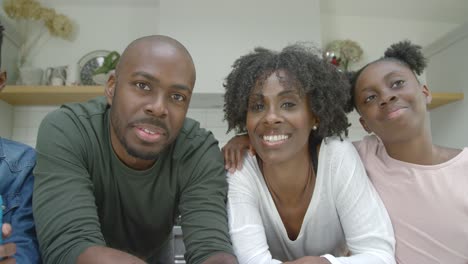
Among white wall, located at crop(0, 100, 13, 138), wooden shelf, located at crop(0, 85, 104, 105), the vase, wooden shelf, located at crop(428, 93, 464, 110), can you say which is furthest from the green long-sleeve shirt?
wooden shelf, located at crop(428, 93, 464, 110)

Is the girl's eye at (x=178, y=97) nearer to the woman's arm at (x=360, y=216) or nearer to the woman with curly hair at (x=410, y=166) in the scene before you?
the woman's arm at (x=360, y=216)

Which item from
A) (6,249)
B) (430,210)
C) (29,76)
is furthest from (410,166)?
(29,76)

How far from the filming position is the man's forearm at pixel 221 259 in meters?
0.72

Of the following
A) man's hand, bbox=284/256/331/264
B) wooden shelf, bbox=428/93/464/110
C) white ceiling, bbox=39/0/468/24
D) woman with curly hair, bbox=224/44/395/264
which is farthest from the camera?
white ceiling, bbox=39/0/468/24

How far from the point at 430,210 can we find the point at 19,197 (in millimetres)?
987

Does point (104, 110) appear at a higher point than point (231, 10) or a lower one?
lower

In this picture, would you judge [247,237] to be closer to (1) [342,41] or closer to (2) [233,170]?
(2) [233,170]

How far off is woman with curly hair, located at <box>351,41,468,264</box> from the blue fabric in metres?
0.87

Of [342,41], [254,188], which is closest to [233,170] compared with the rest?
[254,188]

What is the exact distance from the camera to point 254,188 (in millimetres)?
925

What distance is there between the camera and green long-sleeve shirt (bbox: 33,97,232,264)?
707 mm

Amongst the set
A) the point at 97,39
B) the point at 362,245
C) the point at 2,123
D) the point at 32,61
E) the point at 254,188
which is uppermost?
the point at 97,39

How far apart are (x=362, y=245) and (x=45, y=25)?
213cm

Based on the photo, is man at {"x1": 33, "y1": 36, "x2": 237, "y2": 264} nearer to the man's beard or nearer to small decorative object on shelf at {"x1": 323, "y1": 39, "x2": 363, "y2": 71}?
the man's beard
